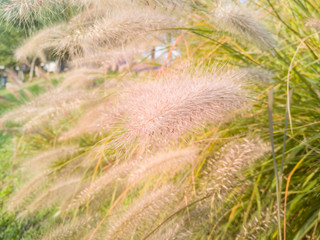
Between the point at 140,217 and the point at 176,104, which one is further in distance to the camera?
the point at 140,217

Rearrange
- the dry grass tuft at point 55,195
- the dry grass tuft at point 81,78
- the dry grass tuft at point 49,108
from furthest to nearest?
the dry grass tuft at point 81,78
the dry grass tuft at point 49,108
the dry grass tuft at point 55,195

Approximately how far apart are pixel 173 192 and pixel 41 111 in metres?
1.06

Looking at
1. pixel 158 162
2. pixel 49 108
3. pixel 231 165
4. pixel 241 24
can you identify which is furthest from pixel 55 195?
pixel 241 24

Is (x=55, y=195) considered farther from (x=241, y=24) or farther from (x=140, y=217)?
(x=241, y=24)

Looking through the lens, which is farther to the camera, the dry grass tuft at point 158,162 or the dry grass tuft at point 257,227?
the dry grass tuft at point 158,162

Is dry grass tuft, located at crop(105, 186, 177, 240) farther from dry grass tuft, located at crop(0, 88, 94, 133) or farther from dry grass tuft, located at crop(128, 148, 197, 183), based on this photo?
dry grass tuft, located at crop(0, 88, 94, 133)

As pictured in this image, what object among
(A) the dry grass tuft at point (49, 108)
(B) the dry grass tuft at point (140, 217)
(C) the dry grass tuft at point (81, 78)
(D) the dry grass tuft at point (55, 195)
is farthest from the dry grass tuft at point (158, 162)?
(C) the dry grass tuft at point (81, 78)

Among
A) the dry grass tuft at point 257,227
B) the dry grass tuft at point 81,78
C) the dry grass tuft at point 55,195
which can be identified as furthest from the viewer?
the dry grass tuft at point 81,78

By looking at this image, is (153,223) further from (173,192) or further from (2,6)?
(2,6)

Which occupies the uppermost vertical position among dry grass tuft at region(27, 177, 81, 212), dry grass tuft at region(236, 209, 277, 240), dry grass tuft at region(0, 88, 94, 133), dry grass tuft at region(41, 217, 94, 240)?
dry grass tuft at region(236, 209, 277, 240)

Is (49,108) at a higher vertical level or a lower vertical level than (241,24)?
lower

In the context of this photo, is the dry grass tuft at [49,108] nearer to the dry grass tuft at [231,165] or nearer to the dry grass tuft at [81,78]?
the dry grass tuft at [81,78]

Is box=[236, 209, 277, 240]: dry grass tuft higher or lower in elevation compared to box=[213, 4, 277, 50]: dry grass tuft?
lower

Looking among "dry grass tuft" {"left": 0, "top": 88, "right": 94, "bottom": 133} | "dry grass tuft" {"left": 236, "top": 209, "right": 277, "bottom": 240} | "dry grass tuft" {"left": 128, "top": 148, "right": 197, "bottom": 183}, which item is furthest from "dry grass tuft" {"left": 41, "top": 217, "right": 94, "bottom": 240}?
"dry grass tuft" {"left": 0, "top": 88, "right": 94, "bottom": 133}
